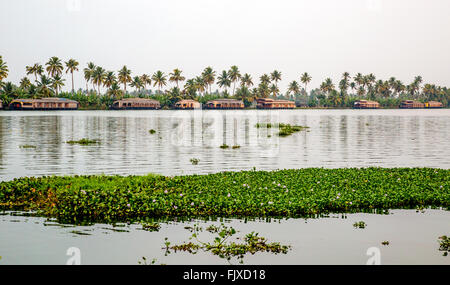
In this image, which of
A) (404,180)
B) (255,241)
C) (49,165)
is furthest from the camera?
(49,165)

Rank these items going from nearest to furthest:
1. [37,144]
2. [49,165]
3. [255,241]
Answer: [255,241] < [49,165] < [37,144]

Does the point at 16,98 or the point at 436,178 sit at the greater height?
the point at 16,98

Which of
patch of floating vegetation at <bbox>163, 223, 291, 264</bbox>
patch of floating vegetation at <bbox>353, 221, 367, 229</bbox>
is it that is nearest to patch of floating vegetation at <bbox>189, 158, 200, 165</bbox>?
patch of floating vegetation at <bbox>353, 221, 367, 229</bbox>

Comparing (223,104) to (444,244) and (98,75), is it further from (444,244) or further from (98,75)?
(444,244)

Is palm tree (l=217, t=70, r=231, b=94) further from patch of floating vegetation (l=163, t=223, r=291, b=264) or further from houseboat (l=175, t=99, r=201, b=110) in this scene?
patch of floating vegetation (l=163, t=223, r=291, b=264)

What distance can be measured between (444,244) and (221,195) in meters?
7.05

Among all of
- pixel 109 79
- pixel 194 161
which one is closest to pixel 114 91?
pixel 109 79

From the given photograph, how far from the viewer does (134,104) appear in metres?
163

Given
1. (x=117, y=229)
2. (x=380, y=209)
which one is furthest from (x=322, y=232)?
(x=117, y=229)

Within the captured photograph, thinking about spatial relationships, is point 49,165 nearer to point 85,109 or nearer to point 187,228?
point 187,228

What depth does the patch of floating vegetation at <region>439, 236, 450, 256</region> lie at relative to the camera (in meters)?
11.4

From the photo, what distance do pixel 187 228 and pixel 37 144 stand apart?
97.4 ft

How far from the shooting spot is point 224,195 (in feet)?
52.4

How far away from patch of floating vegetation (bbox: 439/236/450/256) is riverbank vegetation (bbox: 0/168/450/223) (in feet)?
11.2
